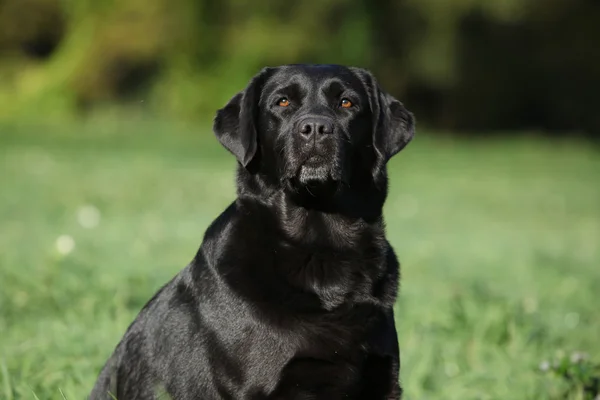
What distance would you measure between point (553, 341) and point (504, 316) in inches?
15.4

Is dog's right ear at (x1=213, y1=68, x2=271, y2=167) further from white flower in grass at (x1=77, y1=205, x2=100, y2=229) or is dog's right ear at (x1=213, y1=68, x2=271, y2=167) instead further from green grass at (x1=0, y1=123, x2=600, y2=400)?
white flower in grass at (x1=77, y1=205, x2=100, y2=229)

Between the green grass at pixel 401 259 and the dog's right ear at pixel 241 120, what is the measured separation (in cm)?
136

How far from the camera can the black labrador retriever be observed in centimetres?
325

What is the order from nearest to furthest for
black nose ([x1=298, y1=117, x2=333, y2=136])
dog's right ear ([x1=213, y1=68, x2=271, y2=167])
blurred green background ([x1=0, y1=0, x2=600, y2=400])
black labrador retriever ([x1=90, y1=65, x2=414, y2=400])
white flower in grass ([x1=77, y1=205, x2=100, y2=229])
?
black labrador retriever ([x1=90, y1=65, x2=414, y2=400])
black nose ([x1=298, y1=117, x2=333, y2=136])
dog's right ear ([x1=213, y1=68, x2=271, y2=167])
blurred green background ([x1=0, y1=0, x2=600, y2=400])
white flower in grass ([x1=77, y1=205, x2=100, y2=229])

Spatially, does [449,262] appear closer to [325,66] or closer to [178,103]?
[325,66]

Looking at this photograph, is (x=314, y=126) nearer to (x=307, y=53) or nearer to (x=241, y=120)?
(x=241, y=120)

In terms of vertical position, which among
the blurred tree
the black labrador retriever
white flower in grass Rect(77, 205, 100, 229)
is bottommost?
the blurred tree

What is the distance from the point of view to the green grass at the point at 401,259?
16.0ft

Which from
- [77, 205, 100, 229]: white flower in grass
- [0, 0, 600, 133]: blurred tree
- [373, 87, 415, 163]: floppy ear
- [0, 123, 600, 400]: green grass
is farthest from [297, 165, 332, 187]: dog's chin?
[0, 0, 600, 133]: blurred tree

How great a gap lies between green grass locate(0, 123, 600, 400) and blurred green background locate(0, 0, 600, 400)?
25mm

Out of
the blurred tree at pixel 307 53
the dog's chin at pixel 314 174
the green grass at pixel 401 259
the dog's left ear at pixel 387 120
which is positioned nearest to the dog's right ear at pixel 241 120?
the dog's chin at pixel 314 174

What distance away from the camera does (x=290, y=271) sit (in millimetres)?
3465

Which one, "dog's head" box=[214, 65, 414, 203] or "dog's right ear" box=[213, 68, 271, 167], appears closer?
"dog's head" box=[214, 65, 414, 203]

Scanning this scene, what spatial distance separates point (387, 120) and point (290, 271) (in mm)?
948
